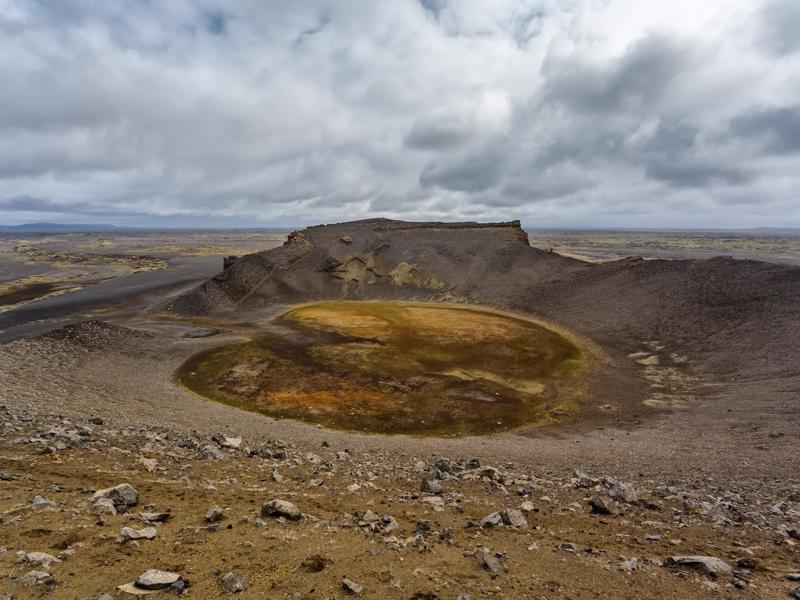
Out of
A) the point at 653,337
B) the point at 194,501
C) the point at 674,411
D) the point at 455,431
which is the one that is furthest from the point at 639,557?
the point at 653,337

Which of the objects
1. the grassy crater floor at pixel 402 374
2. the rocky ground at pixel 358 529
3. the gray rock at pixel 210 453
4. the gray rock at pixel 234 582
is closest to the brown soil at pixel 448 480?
the rocky ground at pixel 358 529

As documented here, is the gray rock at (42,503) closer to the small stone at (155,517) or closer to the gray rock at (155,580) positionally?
the small stone at (155,517)

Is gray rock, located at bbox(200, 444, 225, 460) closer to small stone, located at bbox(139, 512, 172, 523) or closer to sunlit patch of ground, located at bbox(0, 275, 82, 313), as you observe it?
small stone, located at bbox(139, 512, 172, 523)

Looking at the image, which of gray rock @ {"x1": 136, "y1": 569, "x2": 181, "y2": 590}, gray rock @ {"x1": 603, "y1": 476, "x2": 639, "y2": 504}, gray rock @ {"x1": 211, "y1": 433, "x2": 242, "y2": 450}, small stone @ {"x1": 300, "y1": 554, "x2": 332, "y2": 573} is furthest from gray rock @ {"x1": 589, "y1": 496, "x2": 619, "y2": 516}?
gray rock @ {"x1": 211, "y1": 433, "x2": 242, "y2": 450}

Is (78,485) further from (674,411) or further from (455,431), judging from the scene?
(674,411)

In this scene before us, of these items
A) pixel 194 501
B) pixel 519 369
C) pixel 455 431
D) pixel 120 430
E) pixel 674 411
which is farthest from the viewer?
pixel 519 369
